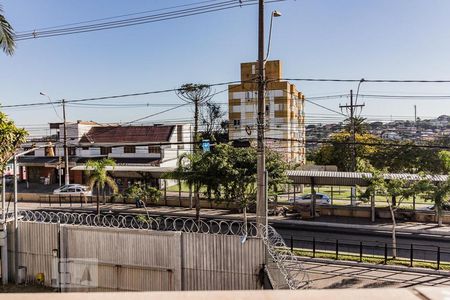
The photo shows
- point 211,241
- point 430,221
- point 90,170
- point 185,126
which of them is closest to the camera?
point 211,241

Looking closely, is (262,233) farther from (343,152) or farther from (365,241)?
(343,152)

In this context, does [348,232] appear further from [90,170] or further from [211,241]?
[90,170]

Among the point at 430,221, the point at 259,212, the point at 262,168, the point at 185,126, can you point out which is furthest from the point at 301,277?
the point at 185,126

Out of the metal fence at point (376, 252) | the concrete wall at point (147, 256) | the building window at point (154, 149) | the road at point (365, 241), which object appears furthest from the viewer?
the building window at point (154, 149)

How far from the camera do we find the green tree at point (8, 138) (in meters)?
12.4

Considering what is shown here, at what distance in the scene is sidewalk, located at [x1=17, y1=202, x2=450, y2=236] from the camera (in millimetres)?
21922

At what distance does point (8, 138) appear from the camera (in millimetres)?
12438

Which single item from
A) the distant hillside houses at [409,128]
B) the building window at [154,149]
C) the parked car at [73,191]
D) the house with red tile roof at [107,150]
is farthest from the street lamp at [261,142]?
the building window at [154,149]

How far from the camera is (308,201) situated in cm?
2831

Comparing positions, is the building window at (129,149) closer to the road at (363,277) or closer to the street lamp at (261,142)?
the road at (363,277)

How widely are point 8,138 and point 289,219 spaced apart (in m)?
17.1

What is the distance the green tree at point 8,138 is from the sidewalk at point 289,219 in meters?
14.4

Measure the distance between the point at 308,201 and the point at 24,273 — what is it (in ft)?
66.7

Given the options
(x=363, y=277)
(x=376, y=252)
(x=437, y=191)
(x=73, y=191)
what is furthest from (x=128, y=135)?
(x=363, y=277)
